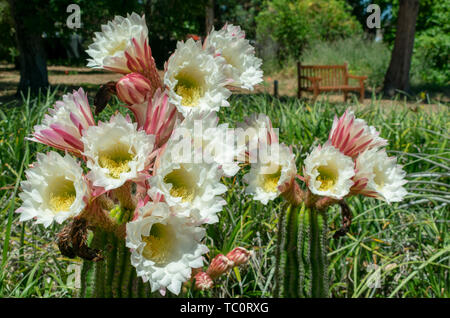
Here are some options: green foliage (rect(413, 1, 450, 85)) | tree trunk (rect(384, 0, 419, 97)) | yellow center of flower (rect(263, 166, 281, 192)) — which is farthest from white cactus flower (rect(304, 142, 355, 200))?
green foliage (rect(413, 1, 450, 85))

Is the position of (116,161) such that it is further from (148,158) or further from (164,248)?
(164,248)

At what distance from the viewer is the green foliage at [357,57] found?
15.0 m

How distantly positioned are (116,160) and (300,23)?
1799 centimetres

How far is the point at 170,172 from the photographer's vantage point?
108 centimetres

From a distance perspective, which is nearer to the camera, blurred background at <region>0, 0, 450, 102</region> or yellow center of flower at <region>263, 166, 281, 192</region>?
yellow center of flower at <region>263, 166, 281, 192</region>

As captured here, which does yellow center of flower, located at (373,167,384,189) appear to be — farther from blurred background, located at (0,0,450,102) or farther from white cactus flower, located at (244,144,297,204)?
blurred background, located at (0,0,450,102)

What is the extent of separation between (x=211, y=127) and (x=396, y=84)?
12.1 meters

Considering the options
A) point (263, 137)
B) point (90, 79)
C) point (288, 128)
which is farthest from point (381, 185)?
point (90, 79)

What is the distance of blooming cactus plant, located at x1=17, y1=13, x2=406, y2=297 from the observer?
40.9 inches

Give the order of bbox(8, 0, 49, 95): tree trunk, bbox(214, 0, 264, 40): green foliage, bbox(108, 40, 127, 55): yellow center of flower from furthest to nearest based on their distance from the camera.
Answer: bbox(214, 0, 264, 40): green foliage < bbox(8, 0, 49, 95): tree trunk < bbox(108, 40, 127, 55): yellow center of flower

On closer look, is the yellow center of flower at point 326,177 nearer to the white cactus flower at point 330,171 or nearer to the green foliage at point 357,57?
the white cactus flower at point 330,171

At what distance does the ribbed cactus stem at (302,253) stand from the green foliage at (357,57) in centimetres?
1404

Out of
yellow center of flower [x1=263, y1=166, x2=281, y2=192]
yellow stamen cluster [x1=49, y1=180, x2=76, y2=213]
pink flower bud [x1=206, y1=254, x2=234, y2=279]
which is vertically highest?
yellow stamen cluster [x1=49, y1=180, x2=76, y2=213]
